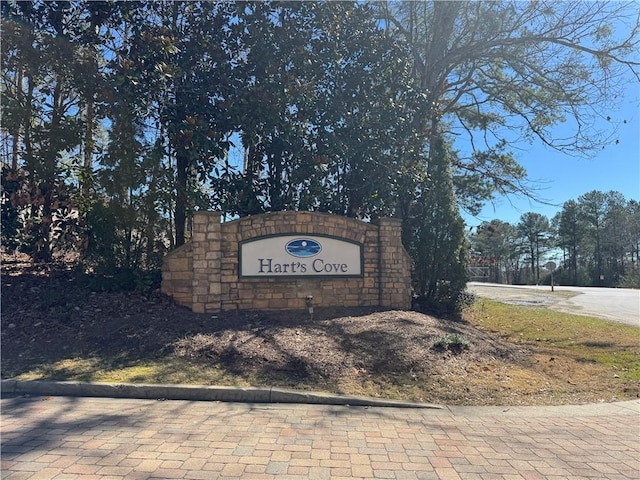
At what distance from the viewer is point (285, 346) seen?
719 centimetres

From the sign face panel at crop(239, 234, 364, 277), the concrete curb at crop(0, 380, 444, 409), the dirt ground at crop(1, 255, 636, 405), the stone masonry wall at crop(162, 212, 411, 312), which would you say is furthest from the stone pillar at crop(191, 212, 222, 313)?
the concrete curb at crop(0, 380, 444, 409)

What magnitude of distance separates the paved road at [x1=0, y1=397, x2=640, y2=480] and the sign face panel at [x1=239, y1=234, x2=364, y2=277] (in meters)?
4.32

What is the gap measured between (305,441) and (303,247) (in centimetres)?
573

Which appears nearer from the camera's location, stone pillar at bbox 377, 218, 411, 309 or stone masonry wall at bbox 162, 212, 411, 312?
stone masonry wall at bbox 162, 212, 411, 312

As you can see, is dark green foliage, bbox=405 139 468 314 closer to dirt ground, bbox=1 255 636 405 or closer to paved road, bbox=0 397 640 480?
dirt ground, bbox=1 255 636 405

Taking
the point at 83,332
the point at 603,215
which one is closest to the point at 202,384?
the point at 83,332

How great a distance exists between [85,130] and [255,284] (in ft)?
17.5

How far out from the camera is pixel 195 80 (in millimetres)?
10695

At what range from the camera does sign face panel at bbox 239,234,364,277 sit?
948 cm

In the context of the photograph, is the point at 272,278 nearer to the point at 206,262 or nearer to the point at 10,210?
the point at 206,262

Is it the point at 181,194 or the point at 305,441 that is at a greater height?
the point at 181,194

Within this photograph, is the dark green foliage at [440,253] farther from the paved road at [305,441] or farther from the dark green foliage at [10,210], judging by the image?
the dark green foliage at [10,210]

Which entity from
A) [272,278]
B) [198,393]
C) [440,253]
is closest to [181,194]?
[272,278]

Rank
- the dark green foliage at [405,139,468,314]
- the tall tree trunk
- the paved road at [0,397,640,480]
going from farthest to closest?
the dark green foliage at [405,139,468,314], the tall tree trunk, the paved road at [0,397,640,480]
